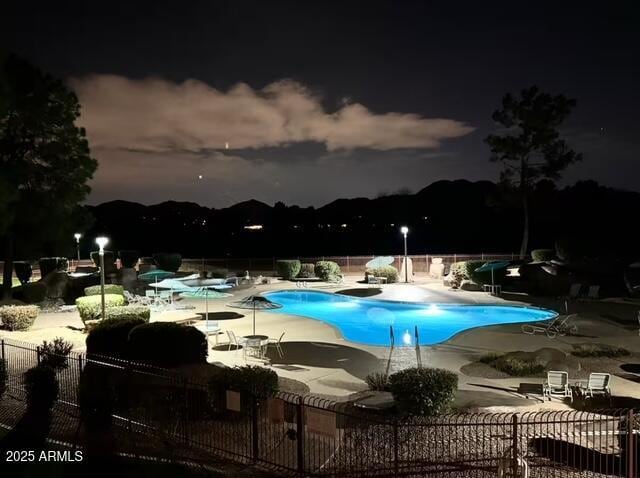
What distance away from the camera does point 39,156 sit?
87.0 feet

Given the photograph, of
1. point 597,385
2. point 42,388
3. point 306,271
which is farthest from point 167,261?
point 597,385

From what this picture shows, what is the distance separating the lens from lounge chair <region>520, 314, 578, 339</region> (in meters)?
16.1

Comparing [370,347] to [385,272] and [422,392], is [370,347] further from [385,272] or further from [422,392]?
[385,272]

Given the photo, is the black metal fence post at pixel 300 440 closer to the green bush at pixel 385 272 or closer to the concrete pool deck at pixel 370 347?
the concrete pool deck at pixel 370 347

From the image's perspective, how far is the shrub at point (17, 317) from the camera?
1738cm

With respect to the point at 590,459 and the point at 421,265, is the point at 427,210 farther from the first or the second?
the point at 590,459

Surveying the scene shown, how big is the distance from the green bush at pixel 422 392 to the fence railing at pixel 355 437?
8.0 inches

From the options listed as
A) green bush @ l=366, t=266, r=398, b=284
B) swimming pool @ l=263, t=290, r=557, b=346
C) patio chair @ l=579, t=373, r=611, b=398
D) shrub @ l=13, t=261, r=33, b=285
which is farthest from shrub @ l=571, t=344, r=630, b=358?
shrub @ l=13, t=261, r=33, b=285

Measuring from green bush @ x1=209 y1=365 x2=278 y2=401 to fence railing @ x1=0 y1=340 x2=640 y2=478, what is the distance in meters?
0.10

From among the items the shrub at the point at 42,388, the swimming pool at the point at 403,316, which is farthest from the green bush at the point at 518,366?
the shrub at the point at 42,388

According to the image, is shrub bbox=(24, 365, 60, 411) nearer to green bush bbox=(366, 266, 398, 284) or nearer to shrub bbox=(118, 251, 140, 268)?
green bush bbox=(366, 266, 398, 284)

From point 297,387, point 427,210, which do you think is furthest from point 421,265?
point 427,210

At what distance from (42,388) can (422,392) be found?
712 centimetres

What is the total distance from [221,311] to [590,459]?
50.5 feet
